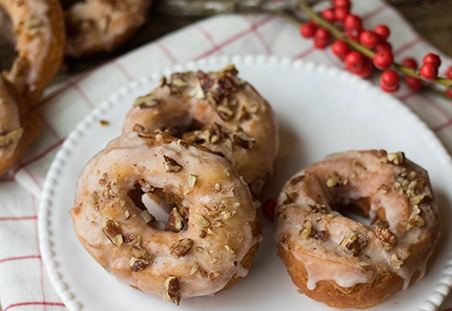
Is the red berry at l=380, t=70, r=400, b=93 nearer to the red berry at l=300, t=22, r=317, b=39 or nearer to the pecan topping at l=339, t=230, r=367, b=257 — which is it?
the red berry at l=300, t=22, r=317, b=39

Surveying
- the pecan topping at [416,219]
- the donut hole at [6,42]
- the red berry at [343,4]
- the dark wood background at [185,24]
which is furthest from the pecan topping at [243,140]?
the donut hole at [6,42]

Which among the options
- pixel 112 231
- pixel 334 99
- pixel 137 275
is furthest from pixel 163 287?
pixel 334 99

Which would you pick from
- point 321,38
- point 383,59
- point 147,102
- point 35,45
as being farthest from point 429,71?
point 35,45

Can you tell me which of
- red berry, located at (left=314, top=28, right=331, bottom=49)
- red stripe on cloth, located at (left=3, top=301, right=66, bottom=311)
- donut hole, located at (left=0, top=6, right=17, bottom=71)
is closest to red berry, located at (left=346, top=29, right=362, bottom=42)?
red berry, located at (left=314, top=28, right=331, bottom=49)

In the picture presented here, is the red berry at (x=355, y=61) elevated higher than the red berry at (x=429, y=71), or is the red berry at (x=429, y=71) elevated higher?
the red berry at (x=429, y=71)

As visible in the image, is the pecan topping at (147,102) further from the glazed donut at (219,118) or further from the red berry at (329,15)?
the red berry at (329,15)

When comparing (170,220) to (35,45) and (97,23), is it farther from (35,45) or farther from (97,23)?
(97,23)
